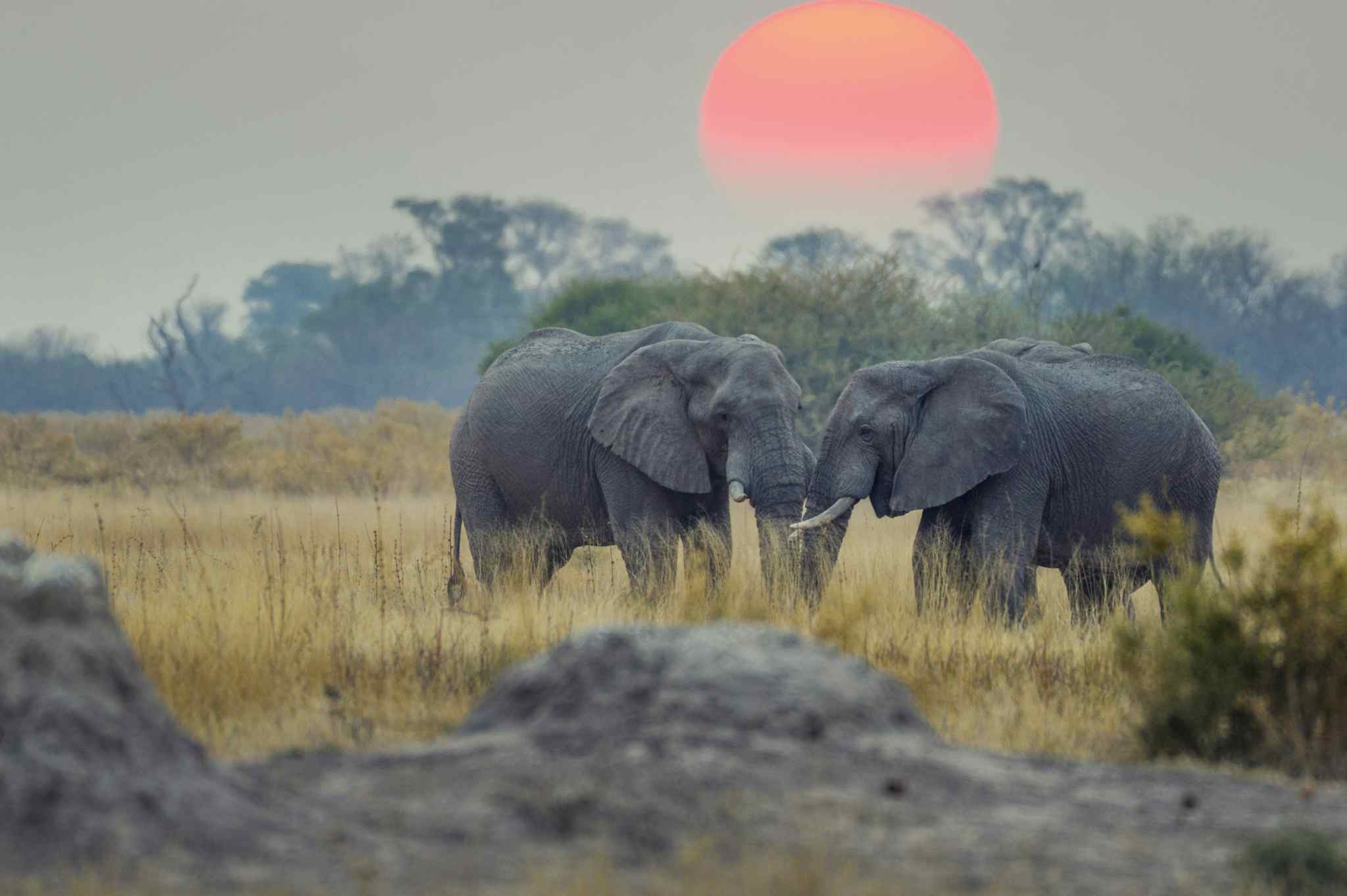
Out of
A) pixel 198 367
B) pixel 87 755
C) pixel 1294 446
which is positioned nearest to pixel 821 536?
pixel 87 755

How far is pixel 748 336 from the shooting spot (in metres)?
13.0

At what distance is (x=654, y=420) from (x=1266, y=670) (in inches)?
238

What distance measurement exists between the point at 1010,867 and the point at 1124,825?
0.66 meters

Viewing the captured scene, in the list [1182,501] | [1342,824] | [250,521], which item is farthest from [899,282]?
[1342,824]

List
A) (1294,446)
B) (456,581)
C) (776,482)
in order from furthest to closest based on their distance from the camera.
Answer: (1294,446) → (456,581) → (776,482)

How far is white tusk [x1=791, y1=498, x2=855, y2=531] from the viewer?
1186 centimetres

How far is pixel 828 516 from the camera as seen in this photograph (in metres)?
12.0

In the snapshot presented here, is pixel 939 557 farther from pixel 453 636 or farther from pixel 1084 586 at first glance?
pixel 453 636

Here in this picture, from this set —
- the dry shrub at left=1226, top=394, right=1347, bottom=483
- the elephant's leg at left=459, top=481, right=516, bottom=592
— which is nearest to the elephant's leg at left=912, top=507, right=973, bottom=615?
the elephant's leg at left=459, top=481, right=516, bottom=592

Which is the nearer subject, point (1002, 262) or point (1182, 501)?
point (1182, 501)

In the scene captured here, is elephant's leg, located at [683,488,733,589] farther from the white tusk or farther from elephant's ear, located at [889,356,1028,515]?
elephant's ear, located at [889,356,1028,515]

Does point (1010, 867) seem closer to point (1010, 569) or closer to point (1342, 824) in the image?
point (1342, 824)


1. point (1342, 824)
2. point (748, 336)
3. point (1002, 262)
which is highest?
point (1002, 262)

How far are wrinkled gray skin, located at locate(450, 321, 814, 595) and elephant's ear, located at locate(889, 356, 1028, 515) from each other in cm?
72
